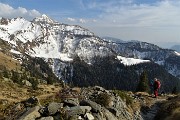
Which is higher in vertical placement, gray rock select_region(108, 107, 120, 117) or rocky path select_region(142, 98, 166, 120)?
gray rock select_region(108, 107, 120, 117)

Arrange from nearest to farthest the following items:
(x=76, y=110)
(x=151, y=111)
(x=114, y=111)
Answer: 1. (x=76, y=110)
2. (x=114, y=111)
3. (x=151, y=111)

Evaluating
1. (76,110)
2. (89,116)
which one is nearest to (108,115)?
(89,116)

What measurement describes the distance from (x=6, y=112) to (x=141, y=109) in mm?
19545

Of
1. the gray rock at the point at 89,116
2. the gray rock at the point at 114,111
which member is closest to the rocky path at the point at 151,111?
the gray rock at the point at 114,111

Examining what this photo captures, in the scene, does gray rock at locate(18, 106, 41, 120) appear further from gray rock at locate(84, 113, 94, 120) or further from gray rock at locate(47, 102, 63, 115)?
gray rock at locate(84, 113, 94, 120)

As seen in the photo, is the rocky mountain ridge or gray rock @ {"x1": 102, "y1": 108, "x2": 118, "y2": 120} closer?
the rocky mountain ridge

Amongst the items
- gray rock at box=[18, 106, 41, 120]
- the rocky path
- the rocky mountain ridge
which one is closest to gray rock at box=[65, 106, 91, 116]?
the rocky mountain ridge

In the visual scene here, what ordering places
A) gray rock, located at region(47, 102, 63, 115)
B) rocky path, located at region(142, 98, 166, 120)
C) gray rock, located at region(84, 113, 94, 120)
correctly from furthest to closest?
rocky path, located at region(142, 98, 166, 120), gray rock, located at region(84, 113, 94, 120), gray rock, located at region(47, 102, 63, 115)

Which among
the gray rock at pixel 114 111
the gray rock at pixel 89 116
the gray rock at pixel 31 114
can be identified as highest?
Result: the gray rock at pixel 31 114

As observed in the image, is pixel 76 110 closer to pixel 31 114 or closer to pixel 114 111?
pixel 31 114

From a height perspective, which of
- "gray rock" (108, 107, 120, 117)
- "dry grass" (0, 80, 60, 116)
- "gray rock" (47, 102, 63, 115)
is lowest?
"dry grass" (0, 80, 60, 116)

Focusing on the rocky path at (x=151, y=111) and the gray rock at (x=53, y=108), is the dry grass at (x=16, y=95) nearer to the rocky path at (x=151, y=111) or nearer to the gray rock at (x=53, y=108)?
the gray rock at (x=53, y=108)

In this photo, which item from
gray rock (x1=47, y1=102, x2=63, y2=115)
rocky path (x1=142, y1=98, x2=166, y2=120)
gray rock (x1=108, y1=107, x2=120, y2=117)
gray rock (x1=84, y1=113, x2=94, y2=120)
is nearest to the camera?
gray rock (x1=47, y1=102, x2=63, y2=115)

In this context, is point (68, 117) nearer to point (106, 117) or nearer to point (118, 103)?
point (106, 117)
